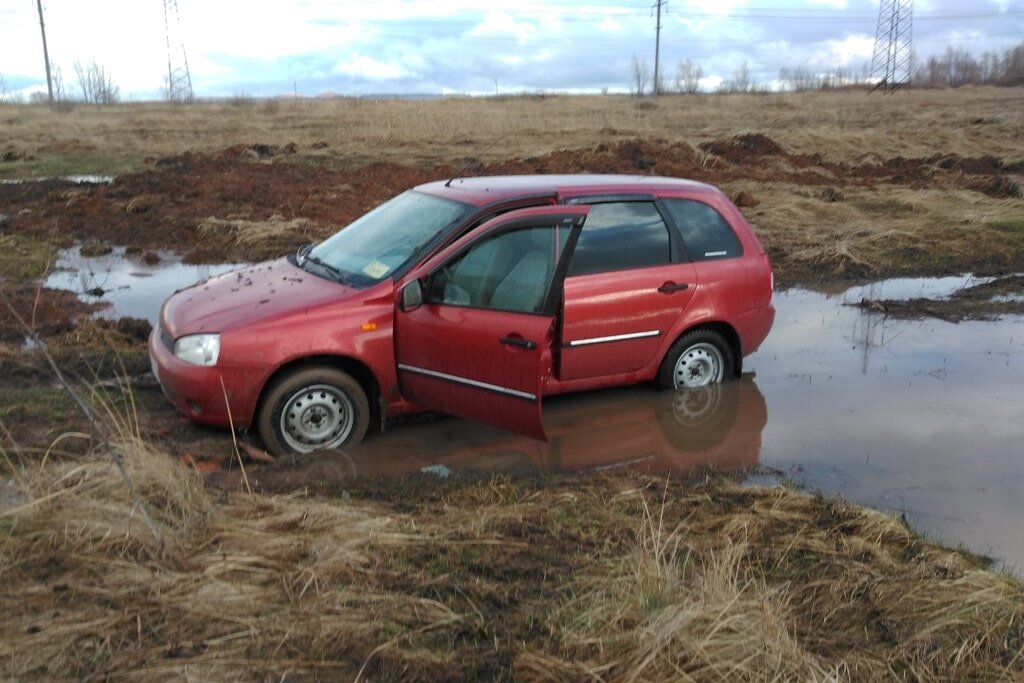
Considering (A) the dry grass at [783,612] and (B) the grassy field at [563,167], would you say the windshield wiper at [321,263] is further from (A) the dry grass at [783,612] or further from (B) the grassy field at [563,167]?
(B) the grassy field at [563,167]

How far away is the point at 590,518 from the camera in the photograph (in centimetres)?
476

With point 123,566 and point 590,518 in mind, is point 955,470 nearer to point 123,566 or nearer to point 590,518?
point 590,518

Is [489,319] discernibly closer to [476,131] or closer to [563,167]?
[563,167]

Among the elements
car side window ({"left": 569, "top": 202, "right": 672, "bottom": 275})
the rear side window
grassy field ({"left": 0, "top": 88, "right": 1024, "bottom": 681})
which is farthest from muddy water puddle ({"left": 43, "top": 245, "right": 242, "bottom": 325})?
the rear side window

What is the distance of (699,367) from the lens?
7.48 metres

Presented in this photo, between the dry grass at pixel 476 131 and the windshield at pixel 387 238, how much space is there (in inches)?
546

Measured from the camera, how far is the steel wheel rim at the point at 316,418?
592 cm

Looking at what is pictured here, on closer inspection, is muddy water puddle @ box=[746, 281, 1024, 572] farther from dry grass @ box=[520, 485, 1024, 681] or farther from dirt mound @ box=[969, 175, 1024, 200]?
dirt mound @ box=[969, 175, 1024, 200]

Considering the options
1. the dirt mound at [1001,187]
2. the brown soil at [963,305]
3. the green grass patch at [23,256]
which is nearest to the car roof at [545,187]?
the brown soil at [963,305]

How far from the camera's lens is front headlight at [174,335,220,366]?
572 centimetres

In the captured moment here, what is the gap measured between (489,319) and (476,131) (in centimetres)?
2677

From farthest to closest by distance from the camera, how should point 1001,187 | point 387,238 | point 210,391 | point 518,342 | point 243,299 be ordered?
point 1001,187 < point 387,238 < point 243,299 < point 210,391 < point 518,342

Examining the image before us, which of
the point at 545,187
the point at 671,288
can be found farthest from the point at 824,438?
the point at 545,187

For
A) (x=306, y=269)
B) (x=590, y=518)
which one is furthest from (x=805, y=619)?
(x=306, y=269)
